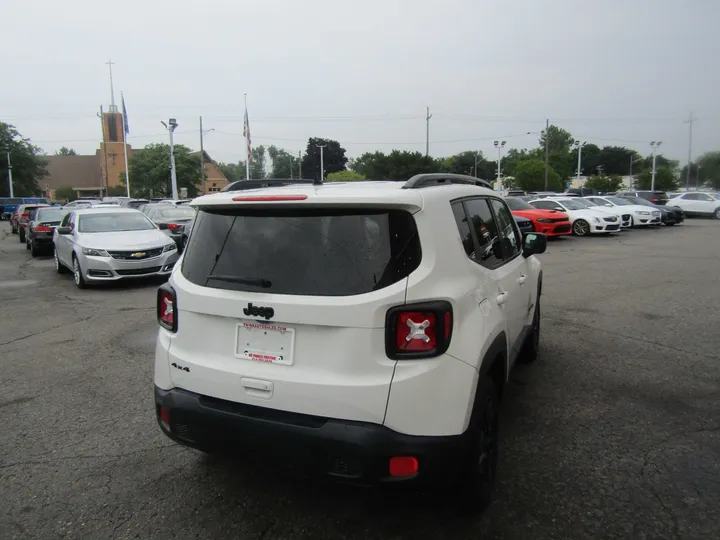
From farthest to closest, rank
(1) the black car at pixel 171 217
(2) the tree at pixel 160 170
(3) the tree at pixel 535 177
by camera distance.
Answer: (3) the tree at pixel 535 177 → (2) the tree at pixel 160 170 → (1) the black car at pixel 171 217

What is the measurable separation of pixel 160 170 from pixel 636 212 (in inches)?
2181

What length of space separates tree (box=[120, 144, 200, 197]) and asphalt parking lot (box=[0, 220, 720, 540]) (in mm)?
60741

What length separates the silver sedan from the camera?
1030 cm

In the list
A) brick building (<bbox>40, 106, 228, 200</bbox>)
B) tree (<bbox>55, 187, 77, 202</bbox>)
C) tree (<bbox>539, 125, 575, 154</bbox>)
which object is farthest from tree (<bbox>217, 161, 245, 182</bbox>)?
tree (<bbox>539, 125, 575, 154</bbox>)

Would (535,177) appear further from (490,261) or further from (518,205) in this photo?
(490,261)

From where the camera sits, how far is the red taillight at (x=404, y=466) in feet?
7.95

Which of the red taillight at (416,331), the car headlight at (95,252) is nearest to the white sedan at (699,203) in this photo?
the car headlight at (95,252)

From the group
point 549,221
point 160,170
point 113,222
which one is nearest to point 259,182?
point 113,222

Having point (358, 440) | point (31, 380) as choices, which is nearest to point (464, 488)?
point (358, 440)

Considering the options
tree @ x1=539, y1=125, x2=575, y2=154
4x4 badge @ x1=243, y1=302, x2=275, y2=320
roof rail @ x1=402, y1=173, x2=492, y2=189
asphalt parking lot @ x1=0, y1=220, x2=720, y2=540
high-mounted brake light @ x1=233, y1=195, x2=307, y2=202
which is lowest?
asphalt parking lot @ x1=0, y1=220, x2=720, y2=540

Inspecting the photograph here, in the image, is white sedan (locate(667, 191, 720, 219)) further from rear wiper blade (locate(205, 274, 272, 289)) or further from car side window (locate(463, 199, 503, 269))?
rear wiper blade (locate(205, 274, 272, 289))

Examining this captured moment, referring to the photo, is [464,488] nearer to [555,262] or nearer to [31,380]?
[31,380]

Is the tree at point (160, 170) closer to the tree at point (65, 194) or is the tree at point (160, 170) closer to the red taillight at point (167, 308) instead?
the tree at point (65, 194)

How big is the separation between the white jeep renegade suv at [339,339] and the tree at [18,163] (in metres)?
80.6
